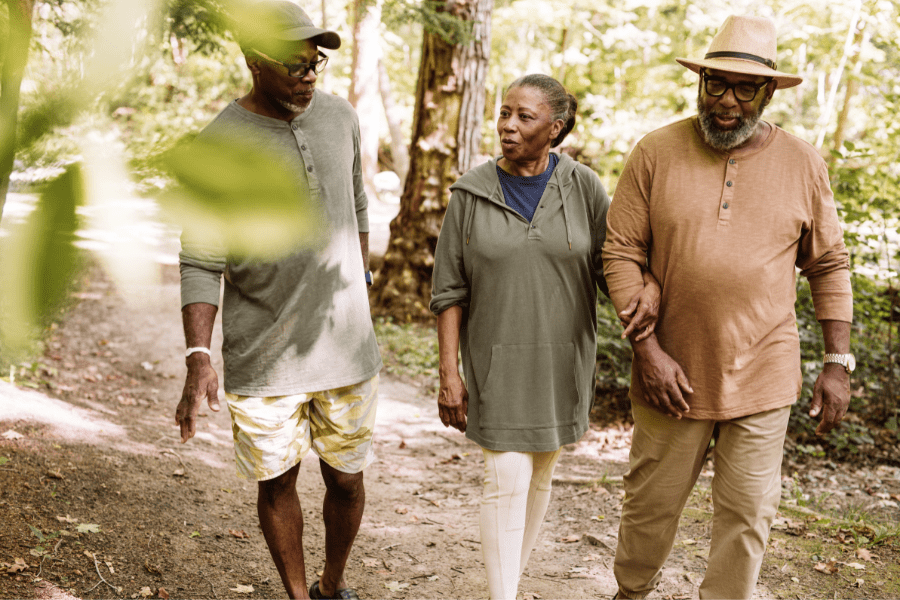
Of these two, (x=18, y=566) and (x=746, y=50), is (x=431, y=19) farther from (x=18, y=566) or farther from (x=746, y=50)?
(x=18, y=566)

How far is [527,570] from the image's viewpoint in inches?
154

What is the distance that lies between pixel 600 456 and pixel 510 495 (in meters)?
2.94

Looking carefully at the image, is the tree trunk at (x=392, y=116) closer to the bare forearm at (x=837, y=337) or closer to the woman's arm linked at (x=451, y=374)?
the woman's arm linked at (x=451, y=374)

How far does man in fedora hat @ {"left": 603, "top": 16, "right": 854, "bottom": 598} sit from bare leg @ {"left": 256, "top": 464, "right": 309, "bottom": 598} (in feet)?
4.79

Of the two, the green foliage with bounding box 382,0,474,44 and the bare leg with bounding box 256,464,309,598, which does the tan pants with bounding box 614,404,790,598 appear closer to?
the bare leg with bounding box 256,464,309,598

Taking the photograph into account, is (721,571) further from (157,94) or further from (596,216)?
(157,94)

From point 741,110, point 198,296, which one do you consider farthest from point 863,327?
point 198,296

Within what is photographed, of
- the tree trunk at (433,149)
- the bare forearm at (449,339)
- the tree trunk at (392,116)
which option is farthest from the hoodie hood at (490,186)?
the tree trunk at (392,116)

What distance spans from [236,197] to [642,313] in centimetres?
230

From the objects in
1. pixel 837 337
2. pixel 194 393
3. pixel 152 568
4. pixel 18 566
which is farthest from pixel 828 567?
pixel 18 566

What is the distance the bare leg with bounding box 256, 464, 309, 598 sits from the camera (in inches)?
117

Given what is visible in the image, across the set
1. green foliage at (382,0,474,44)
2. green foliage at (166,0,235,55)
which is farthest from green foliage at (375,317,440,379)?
green foliage at (166,0,235,55)

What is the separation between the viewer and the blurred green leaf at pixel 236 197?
619mm

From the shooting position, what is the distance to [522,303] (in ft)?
9.57
